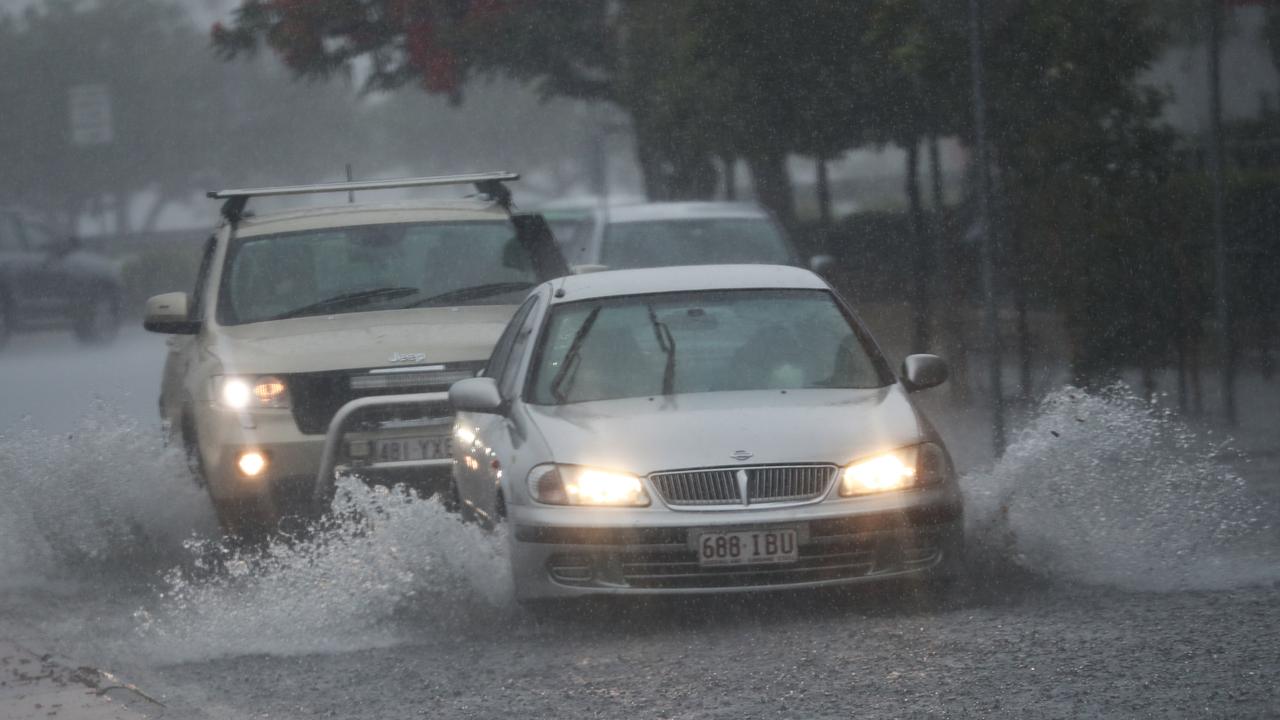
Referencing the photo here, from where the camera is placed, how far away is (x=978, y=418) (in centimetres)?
1616

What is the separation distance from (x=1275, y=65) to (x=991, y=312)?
1340 centimetres

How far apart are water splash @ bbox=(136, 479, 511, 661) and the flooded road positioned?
0.01 metres

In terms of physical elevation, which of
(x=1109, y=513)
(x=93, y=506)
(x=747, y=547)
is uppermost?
(x=747, y=547)

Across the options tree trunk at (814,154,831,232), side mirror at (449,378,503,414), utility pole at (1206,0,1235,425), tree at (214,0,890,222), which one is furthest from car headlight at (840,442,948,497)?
tree trunk at (814,154,831,232)

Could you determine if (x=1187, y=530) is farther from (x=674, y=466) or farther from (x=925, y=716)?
(x=925, y=716)

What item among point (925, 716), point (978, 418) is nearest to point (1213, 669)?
point (925, 716)

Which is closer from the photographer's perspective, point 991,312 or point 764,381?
point 764,381

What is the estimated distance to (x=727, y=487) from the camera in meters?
7.84

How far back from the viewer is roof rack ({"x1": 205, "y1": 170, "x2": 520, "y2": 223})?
1120 cm

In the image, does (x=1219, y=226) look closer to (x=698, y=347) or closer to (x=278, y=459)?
(x=698, y=347)

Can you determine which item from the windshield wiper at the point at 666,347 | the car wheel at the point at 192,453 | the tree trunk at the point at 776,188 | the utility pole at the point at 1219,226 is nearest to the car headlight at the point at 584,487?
the windshield wiper at the point at 666,347

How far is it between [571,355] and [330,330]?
2.31 m

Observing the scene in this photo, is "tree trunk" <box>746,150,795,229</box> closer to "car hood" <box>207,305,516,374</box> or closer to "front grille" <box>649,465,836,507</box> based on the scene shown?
"car hood" <box>207,305,516,374</box>

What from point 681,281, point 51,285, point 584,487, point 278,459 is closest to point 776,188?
point 51,285
